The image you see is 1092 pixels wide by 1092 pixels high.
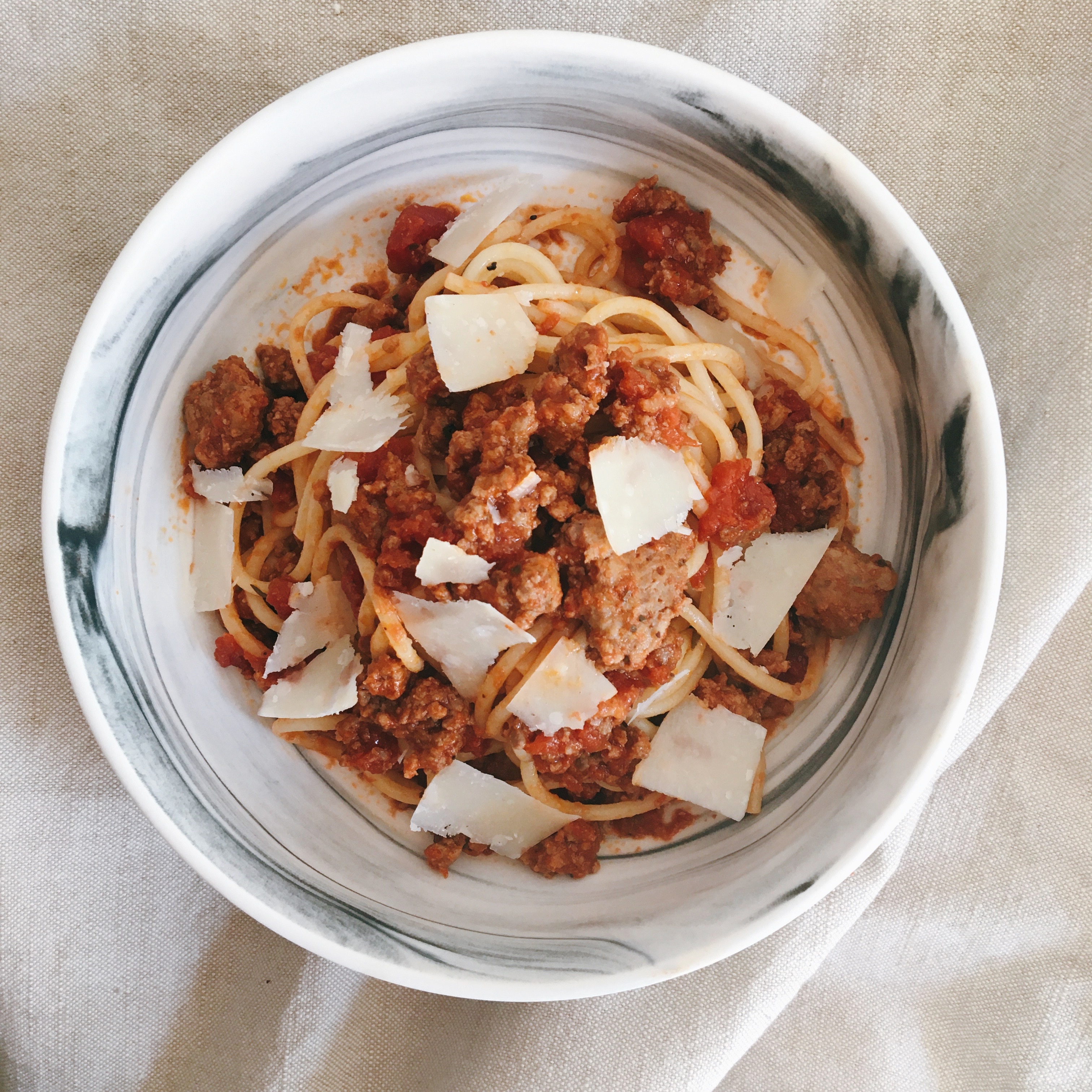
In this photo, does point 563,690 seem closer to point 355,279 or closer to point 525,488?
point 525,488

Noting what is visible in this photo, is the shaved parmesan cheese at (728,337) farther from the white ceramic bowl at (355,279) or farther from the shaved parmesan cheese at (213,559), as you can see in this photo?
the shaved parmesan cheese at (213,559)

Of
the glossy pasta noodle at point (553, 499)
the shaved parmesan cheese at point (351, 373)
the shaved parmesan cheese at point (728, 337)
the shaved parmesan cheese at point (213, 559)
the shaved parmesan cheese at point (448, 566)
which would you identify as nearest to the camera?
the shaved parmesan cheese at point (448, 566)

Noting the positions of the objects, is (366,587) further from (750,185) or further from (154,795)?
(750,185)

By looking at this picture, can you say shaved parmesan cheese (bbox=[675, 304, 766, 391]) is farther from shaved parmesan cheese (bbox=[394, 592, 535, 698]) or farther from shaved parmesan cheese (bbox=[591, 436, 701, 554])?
shaved parmesan cheese (bbox=[394, 592, 535, 698])

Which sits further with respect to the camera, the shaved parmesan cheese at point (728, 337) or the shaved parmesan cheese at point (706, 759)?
the shaved parmesan cheese at point (728, 337)

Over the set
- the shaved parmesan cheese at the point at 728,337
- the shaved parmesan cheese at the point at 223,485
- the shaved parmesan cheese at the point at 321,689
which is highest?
the shaved parmesan cheese at the point at 728,337

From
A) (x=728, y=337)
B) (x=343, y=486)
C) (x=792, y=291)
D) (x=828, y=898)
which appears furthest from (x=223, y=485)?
(x=828, y=898)

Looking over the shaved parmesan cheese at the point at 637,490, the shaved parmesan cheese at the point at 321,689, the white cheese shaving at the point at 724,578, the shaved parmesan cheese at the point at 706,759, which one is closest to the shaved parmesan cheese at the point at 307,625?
the shaved parmesan cheese at the point at 321,689

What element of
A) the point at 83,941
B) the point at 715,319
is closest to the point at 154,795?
the point at 83,941
